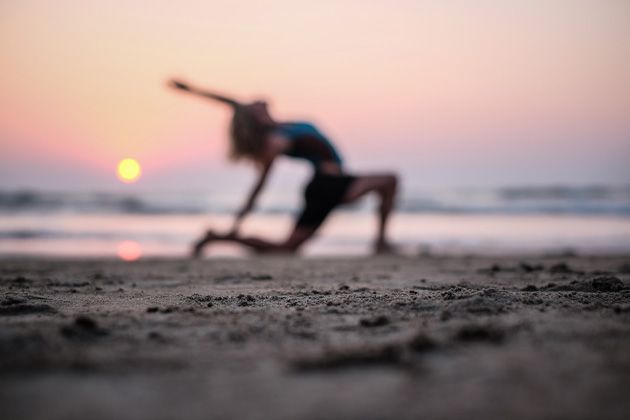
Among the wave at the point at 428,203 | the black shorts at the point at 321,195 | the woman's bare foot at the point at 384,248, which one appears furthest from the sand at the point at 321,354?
the wave at the point at 428,203

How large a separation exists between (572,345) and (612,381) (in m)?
0.29

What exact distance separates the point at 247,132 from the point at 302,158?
65 centimetres

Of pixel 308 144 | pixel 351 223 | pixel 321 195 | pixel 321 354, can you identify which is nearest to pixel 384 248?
pixel 321 195

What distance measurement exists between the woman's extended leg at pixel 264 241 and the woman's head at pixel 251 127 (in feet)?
2.82

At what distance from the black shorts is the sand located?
113 inches

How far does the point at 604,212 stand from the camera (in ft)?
43.3

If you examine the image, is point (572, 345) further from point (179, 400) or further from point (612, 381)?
point (179, 400)

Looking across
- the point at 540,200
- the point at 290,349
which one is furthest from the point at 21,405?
the point at 540,200

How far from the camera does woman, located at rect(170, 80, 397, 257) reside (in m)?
5.16

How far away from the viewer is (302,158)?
5.49 metres

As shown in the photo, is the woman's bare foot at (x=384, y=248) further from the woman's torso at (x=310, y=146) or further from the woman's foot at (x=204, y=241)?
the woman's foot at (x=204, y=241)

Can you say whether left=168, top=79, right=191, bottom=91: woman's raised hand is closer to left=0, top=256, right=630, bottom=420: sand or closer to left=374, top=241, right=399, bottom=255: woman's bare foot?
left=374, top=241, right=399, bottom=255: woman's bare foot

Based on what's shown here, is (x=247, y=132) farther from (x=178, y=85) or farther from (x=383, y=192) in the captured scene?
(x=383, y=192)

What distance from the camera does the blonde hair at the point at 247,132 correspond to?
520 cm
